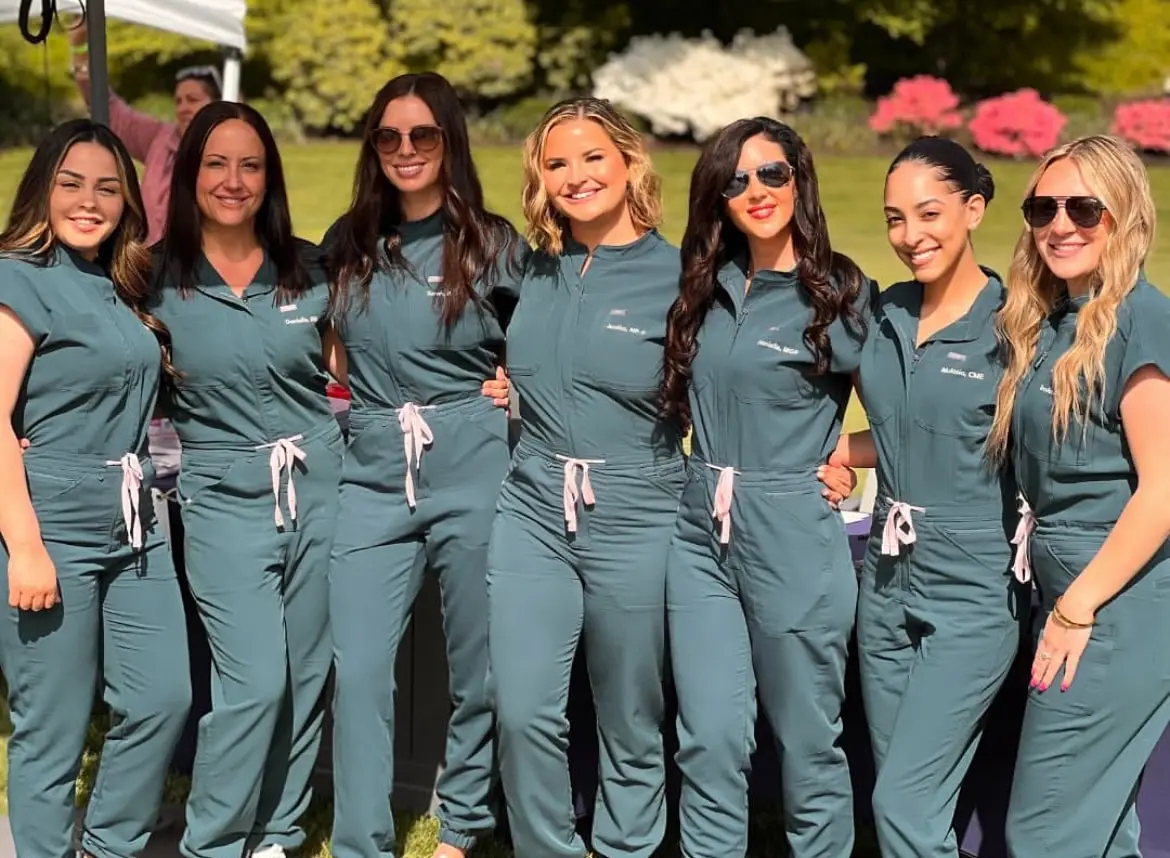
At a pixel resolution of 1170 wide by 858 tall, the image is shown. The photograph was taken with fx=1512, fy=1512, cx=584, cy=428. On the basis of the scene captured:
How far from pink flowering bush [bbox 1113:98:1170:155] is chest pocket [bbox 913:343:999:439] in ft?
59.2

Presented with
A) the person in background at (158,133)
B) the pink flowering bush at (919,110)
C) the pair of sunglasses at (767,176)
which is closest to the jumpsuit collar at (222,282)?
the pair of sunglasses at (767,176)

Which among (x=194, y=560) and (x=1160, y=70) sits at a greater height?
(x=1160, y=70)

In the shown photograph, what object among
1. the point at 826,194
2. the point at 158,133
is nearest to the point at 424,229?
the point at 158,133

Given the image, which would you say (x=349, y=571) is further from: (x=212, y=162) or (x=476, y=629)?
(x=212, y=162)

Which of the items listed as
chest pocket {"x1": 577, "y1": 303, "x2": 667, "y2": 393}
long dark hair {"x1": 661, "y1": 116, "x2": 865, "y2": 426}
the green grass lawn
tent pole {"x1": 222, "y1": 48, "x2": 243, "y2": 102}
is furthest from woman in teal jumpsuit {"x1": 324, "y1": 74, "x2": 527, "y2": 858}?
the green grass lawn

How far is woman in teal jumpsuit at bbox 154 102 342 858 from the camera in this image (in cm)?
347

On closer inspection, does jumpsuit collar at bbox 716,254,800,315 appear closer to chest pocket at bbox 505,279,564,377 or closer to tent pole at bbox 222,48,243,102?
chest pocket at bbox 505,279,564,377

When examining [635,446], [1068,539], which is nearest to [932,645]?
[1068,539]

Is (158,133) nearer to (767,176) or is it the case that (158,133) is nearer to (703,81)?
(767,176)

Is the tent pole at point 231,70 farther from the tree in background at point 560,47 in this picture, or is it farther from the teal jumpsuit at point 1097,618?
the tree in background at point 560,47

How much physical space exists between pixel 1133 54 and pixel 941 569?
2259 cm

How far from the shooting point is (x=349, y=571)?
11.4ft

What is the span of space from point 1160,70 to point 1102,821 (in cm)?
2223

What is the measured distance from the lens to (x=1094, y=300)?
2820 mm
